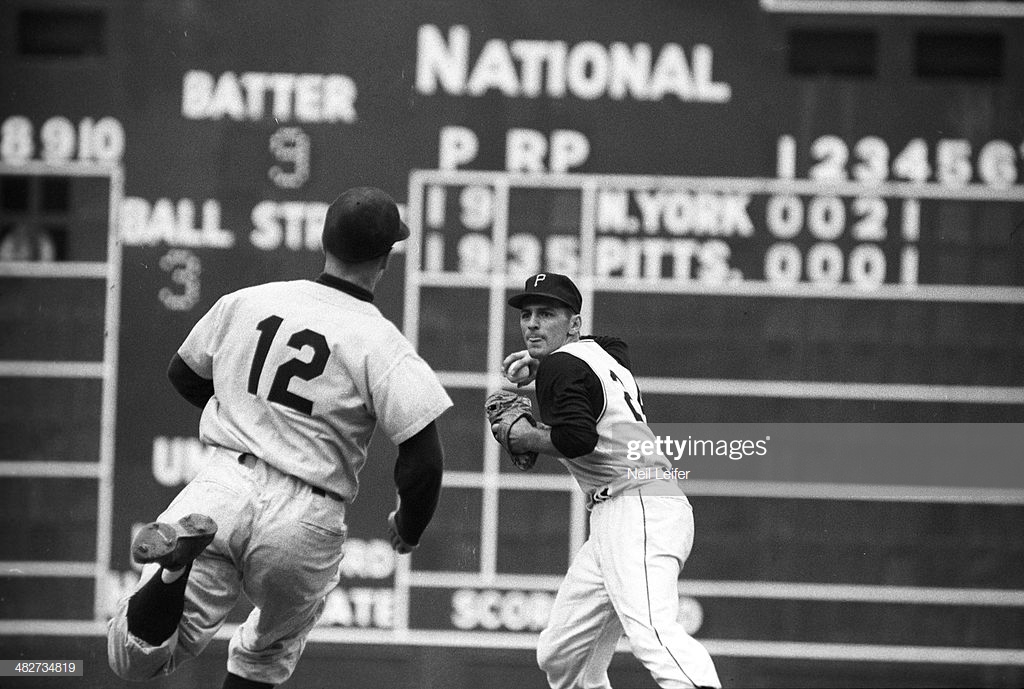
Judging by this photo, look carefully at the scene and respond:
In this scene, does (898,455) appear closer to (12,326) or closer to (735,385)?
(735,385)

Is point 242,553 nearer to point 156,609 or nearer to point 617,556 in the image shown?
point 156,609

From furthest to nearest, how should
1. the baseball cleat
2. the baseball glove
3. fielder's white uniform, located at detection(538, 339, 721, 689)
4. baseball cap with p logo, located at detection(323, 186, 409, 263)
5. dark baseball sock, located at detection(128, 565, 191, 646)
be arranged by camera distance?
the baseball glove, fielder's white uniform, located at detection(538, 339, 721, 689), baseball cap with p logo, located at detection(323, 186, 409, 263), dark baseball sock, located at detection(128, 565, 191, 646), the baseball cleat

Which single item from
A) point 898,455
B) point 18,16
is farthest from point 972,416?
point 18,16

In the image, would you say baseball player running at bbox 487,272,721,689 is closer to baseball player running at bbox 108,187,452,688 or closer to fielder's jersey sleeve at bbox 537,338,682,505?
→ fielder's jersey sleeve at bbox 537,338,682,505

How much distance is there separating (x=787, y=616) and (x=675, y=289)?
1494mm

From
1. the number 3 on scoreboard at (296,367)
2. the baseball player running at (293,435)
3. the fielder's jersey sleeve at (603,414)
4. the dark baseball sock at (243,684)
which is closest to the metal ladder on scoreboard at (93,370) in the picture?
the dark baseball sock at (243,684)

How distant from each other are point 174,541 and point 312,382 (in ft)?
2.21

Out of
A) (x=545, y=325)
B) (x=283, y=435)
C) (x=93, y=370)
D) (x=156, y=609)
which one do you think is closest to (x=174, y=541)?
(x=156, y=609)

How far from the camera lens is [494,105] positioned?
6406 millimetres

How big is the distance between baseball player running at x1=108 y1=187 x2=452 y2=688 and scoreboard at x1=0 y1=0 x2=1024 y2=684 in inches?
67.5

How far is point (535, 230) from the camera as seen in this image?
6.37 meters

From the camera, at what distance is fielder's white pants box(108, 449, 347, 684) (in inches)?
177

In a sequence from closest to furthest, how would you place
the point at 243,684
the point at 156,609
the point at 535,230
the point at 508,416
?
the point at 156,609
the point at 243,684
the point at 508,416
the point at 535,230

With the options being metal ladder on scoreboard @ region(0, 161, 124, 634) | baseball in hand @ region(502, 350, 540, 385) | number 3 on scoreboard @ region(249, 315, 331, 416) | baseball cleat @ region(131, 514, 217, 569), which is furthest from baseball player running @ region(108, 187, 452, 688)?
metal ladder on scoreboard @ region(0, 161, 124, 634)
